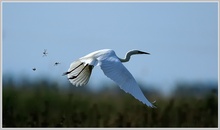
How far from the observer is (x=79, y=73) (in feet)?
15.9

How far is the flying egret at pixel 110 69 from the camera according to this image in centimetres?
407

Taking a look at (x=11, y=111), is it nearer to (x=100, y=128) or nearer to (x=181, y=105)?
(x=100, y=128)

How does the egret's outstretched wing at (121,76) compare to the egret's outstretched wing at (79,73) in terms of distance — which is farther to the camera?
the egret's outstretched wing at (79,73)

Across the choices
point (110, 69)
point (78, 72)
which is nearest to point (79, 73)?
point (78, 72)

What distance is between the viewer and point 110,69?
414 cm

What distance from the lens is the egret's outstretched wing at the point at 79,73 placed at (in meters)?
4.80

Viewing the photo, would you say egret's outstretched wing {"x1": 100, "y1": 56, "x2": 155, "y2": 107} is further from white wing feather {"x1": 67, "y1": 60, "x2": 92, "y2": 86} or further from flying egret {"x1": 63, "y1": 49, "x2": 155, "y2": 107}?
white wing feather {"x1": 67, "y1": 60, "x2": 92, "y2": 86}

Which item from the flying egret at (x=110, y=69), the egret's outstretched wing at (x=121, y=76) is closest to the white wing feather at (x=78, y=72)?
the flying egret at (x=110, y=69)

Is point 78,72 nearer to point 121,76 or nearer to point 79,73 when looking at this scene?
point 79,73

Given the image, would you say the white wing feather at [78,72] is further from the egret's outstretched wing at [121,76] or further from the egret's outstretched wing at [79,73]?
the egret's outstretched wing at [121,76]

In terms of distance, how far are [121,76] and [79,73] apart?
775 millimetres

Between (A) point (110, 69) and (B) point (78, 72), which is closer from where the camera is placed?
(A) point (110, 69)

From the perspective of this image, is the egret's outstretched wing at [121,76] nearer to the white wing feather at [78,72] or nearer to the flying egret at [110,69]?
the flying egret at [110,69]

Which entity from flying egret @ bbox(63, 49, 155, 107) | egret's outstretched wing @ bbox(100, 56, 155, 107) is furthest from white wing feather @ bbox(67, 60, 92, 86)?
egret's outstretched wing @ bbox(100, 56, 155, 107)
